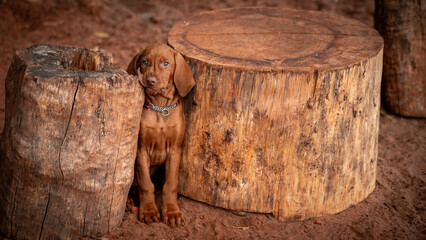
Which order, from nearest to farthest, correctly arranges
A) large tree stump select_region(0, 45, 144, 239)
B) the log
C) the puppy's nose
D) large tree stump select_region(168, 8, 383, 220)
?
large tree stump select_region(0, 45, 144, 239), the puppy's nose, large tree stump select_region(168, 8, 383, 220), the log

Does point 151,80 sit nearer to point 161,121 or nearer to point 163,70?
point 163,70

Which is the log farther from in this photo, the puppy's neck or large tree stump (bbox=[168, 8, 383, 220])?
the puppy's neck

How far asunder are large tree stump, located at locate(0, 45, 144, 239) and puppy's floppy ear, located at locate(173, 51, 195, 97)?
0.31 metres

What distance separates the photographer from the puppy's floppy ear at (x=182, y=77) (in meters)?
3.48

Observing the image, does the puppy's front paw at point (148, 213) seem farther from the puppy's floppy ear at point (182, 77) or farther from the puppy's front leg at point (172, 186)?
the puppy's floppy ear at point (182, 77)

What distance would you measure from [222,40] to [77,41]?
3516mm

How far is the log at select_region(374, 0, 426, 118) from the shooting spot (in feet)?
17.7

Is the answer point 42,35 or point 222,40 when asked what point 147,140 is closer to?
point 222,40

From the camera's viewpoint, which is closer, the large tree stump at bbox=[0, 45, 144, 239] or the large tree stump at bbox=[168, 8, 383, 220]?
the large tree stump at bbox=[0, 45, 144, 239]

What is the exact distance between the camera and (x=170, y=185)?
3818 millimetres

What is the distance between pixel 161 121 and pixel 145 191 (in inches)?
23.9

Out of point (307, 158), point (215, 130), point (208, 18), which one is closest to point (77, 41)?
point (208, 18)

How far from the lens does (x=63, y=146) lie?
3.07 metres

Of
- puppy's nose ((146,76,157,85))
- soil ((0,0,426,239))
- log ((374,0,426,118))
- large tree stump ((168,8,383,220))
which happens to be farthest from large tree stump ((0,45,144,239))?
log ((374,0,426,118))
